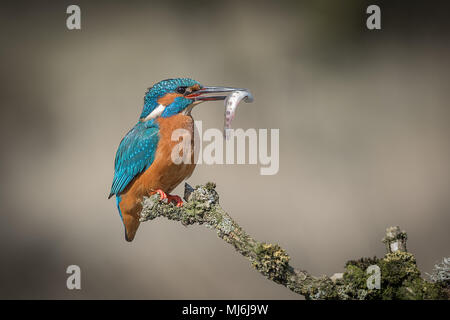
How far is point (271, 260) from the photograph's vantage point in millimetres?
2146

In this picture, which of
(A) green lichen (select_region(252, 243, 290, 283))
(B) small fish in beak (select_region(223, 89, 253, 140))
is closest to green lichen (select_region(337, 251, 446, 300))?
(A) green lichen (select_region(252, 243, 290, 283))

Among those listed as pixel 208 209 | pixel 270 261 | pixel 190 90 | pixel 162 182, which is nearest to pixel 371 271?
pixel 270 261

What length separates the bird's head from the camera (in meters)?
2.71

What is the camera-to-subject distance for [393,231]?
→ 2322mm

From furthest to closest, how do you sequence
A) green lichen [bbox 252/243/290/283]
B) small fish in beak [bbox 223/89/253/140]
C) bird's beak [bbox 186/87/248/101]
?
bird's beak [bbox 186/87/248/101] < small fish in beak [bbox 223/89/253/140] < green lichen [bbox 252/243/290/283]

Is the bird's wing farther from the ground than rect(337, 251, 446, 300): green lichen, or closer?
farther from the ground

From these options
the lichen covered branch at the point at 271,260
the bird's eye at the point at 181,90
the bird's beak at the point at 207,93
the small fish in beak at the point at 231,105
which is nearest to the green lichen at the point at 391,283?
the lichen covered branch at the point at 271,260

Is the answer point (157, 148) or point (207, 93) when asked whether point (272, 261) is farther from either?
point (207, 93)

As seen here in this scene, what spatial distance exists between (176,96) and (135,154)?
38 cm

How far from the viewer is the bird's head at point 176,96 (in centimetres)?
271

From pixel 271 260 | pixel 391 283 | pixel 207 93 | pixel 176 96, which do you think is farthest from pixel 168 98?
pixel 391 283

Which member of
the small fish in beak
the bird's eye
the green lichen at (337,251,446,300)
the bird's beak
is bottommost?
the green lichen at (337,251,446,300)

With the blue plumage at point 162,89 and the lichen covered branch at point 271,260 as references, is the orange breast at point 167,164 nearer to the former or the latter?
the blue plumage at point 162,89
